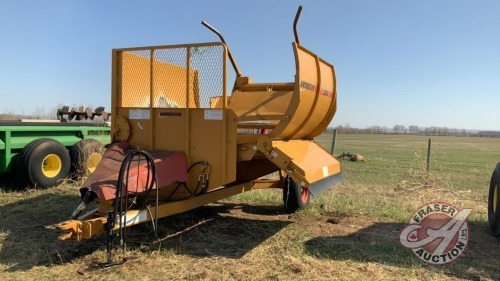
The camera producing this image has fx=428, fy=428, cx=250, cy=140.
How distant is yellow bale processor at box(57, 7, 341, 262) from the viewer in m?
4.70

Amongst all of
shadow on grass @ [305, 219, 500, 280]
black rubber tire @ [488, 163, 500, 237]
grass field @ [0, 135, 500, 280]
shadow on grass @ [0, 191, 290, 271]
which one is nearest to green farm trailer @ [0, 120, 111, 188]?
Answer: grass field @ [0, 135, 500, 280]

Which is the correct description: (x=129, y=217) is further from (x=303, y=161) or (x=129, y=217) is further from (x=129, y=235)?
(x=303, y=161)

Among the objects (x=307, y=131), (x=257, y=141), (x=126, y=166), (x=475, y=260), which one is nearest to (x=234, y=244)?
(x=257, y=141)

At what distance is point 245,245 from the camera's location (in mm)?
5191

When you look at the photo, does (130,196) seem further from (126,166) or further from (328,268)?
(328,268)

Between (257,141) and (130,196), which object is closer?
(130,196)

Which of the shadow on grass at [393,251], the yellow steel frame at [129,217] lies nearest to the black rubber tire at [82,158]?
the yellow steel frame at [129,217]

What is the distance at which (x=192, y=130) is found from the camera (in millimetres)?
5297

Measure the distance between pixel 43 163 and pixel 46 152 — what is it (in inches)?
10.4

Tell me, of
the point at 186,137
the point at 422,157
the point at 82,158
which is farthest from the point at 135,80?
the point at 422,157

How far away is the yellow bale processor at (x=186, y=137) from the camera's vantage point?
470cm

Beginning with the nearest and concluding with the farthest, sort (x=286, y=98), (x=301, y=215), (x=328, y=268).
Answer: (x=328, y=268), (x=286, y=98), (x=301, y=215)

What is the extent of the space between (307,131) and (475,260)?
8.97 ft

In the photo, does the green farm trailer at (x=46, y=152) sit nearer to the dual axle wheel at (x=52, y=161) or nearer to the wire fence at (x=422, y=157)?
the dual axle wheel at (x=52, y=161)
